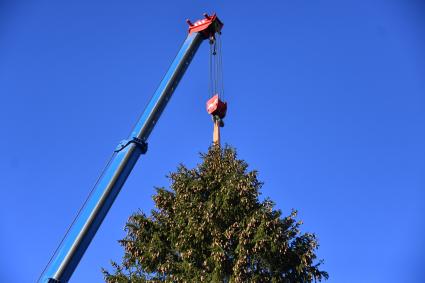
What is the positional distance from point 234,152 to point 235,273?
5.78 m

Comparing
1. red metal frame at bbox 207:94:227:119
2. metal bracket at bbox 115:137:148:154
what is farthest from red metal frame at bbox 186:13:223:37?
metal bracket at bbox 115:137:148:154

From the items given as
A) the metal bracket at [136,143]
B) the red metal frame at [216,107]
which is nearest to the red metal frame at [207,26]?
the red metal frame at [216,107]

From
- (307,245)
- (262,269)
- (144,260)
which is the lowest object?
(144,260)

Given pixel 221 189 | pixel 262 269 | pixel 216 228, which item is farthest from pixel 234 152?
pixel 262 269

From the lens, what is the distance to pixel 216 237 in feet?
54.6

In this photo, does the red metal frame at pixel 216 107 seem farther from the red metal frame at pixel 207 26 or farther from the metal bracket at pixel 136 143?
the metal bracket at pixel 136 143

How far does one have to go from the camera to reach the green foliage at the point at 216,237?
16.4 meters

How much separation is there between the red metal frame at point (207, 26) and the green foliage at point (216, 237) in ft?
18.8

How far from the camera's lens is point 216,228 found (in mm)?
16953

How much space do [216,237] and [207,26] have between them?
8985 mm

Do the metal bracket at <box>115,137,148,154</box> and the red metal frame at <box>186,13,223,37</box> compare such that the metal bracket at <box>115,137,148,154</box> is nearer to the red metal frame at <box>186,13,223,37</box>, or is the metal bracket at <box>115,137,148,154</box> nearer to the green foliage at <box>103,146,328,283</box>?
the green foliage at <box>103,146,328,283</box>

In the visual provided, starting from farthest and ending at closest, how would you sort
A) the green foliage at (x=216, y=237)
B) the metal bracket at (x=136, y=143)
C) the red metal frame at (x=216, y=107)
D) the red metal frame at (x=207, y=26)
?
the red metal frame at (x=216, y=107) < the red metal frame at (x=207, y=26) < the green foliage at (x=216, y=237) < the metal bracket at (x=136, y=143)

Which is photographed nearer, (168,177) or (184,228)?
(184,228)

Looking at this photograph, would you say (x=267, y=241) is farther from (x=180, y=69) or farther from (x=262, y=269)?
(x=180, y=69)
